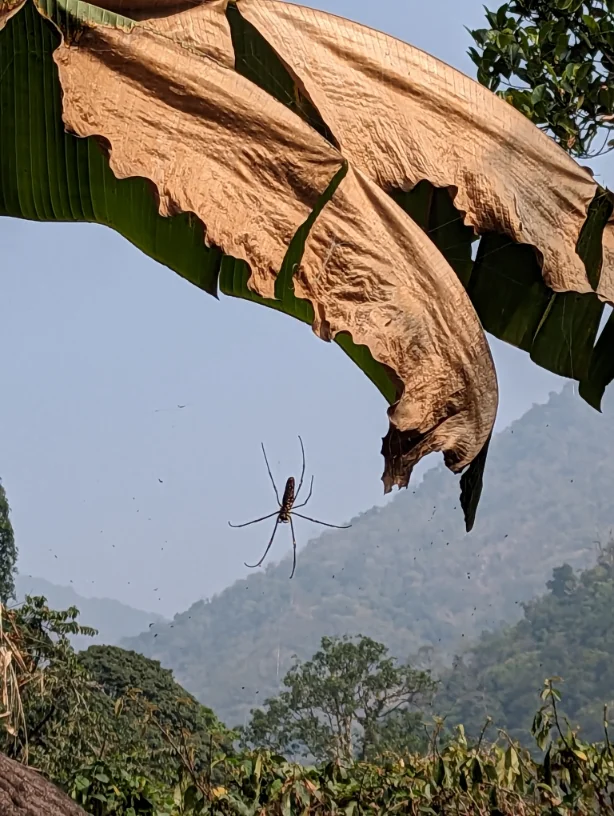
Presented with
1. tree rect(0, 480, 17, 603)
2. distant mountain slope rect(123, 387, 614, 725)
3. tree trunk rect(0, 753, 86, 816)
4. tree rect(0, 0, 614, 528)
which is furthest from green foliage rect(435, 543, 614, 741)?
tree rect(0, 0, 614, 528)

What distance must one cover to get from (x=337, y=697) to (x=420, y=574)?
182ft

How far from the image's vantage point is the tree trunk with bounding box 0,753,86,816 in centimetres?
173

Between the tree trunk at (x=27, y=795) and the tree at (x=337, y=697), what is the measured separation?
1110cm

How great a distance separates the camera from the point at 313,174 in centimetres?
150

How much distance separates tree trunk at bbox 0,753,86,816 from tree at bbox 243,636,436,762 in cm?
Answer: 1110

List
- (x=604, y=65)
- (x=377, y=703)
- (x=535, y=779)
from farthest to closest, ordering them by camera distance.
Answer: (x=377, y=703), (x=604, y=65), (x=535, y=779)

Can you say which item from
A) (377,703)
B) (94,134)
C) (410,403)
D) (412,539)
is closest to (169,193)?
(94,134)

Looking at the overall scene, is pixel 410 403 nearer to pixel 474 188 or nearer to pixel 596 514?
pixel 474 188

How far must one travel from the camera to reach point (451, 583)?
66062 mm

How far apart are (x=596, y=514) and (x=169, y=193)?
77.3 m

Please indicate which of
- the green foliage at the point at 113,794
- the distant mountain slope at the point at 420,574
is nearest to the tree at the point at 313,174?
the green foliage at the point at 113,794

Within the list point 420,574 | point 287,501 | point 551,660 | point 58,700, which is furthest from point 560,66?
point 420,574

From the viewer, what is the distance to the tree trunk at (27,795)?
1728 mm

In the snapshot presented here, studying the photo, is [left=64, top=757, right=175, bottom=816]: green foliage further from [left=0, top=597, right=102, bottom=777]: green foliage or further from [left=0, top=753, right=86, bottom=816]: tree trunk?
[left=0, top=597, right=102, bottom=777]: green foliage
